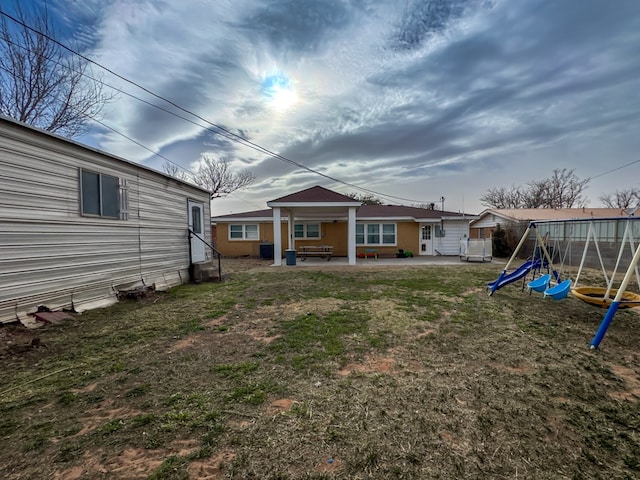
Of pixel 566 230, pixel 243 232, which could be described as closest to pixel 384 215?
pixel 566 230

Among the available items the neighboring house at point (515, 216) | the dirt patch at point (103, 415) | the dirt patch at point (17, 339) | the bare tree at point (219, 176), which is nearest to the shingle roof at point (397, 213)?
the neighboring house at point (515, 216)

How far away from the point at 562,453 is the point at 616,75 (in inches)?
626

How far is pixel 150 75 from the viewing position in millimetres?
9008

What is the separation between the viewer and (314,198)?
44.4 feet

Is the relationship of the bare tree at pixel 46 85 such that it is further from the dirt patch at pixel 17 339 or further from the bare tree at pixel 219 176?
the bare tree at pixel 219 176

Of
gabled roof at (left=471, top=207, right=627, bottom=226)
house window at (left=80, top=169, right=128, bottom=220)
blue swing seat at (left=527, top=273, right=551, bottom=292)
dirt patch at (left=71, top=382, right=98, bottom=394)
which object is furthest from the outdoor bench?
dirt patch at (left=71, top=382, right=98, bottom=394)

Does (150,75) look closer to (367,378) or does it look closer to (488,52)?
(367,378)

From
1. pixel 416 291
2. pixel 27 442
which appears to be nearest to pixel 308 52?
pixel 416 291

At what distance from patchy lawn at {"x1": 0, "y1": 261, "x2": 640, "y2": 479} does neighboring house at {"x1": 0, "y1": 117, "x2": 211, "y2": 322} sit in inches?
33.2

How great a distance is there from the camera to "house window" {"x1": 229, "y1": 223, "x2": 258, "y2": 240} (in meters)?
18.7

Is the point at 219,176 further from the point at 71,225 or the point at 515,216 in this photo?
the point at 515,216

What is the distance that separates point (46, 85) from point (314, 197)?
12153mm

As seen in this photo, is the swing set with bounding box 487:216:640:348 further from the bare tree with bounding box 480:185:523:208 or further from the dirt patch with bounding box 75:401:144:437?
the bare tree with bounding box 480:185:523:208

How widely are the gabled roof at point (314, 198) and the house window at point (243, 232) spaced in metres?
5.96
